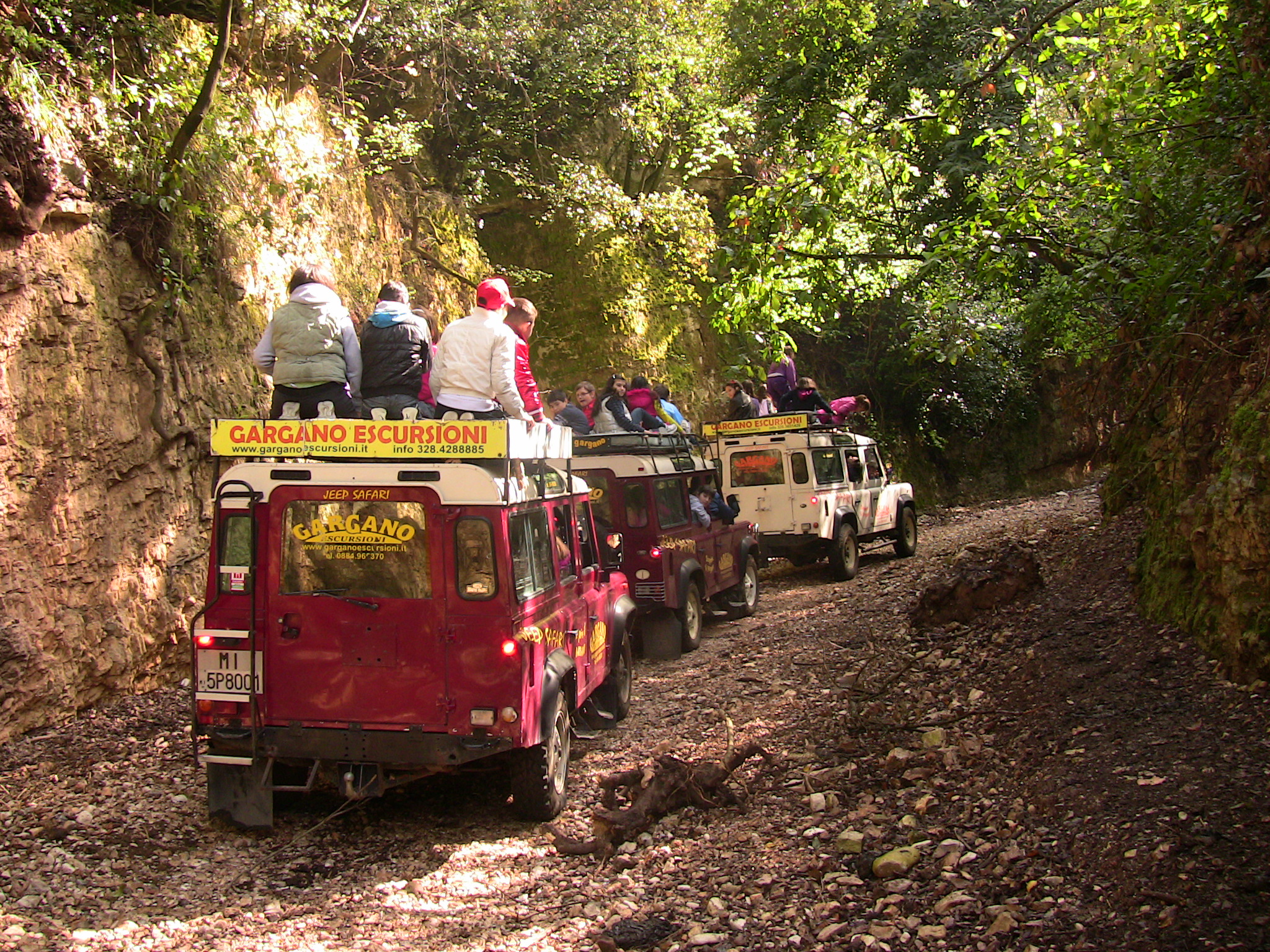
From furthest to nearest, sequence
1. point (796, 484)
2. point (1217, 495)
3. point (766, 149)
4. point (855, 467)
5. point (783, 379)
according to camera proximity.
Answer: point (766, 149) → point (783, 379) → point (855, 467) → point (796, 484) → point (1217, 495)

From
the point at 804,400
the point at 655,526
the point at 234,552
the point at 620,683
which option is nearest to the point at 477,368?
the point at 234,552

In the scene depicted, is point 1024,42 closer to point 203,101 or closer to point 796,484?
point 203,101

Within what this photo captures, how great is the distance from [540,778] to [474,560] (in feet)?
4.22

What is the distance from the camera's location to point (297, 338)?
20.3 ft

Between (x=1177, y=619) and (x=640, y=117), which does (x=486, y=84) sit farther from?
(x=1177, y=619)

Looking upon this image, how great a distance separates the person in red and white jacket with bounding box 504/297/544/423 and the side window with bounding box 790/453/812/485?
686cm

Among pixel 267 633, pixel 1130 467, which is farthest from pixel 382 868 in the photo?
pixel 1130 467

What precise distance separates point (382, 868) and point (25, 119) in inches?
235

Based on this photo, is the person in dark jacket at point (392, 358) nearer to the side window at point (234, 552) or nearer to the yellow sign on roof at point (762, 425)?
the side window at point (234, 552)

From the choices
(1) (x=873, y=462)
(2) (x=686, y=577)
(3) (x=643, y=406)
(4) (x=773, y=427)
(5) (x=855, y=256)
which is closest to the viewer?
(2) (x=686, y=577)

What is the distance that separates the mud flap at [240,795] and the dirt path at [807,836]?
0.14 metres

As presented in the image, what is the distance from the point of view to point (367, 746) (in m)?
5.20

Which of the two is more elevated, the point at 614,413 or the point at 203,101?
the point at 203,101

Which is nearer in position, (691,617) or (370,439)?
(370,439)
